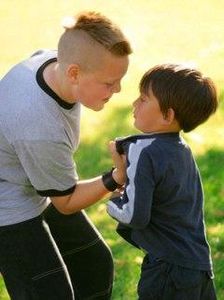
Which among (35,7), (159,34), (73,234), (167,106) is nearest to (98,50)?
(167,106)

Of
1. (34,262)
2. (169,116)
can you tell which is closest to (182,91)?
(169,116)

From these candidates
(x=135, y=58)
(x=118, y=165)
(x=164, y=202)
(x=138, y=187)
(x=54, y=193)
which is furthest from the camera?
(x=135, y=58)

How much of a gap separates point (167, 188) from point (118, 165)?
26 centimetres

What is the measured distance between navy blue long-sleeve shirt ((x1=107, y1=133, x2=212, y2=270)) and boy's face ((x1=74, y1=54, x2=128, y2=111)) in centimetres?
29

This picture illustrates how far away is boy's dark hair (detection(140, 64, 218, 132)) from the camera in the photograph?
284 centimetres

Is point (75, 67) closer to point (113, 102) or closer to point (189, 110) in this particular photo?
point (189, 110)

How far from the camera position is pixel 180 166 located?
2875 mm

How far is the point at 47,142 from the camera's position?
119 inches

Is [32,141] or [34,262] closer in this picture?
[32,141]

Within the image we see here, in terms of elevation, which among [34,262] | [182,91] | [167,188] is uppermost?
[182,91]

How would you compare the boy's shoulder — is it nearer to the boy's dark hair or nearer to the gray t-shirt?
the boy's dark hair

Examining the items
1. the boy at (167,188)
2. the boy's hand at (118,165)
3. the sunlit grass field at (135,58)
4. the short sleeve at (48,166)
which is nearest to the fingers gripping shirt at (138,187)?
the boy at (167,188)

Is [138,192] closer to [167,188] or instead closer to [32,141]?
[167,188]

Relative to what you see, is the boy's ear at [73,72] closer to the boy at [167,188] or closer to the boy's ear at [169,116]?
the boy at [167,188]
